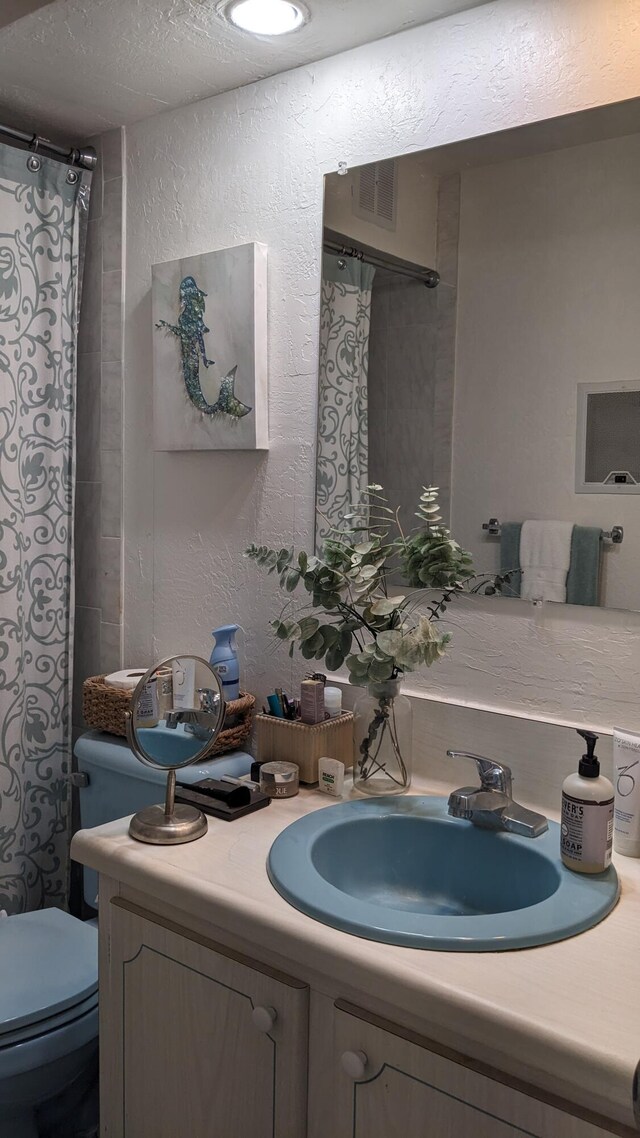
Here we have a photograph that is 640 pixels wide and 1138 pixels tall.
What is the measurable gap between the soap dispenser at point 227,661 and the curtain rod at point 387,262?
71 centimetres

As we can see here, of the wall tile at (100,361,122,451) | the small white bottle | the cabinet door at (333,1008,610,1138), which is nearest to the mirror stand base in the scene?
the cabinet door at (333,1008,610,1138)

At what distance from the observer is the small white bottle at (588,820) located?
1.11 metres

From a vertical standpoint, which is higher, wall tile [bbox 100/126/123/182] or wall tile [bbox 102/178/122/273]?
wall tile [bbox 100/126/123/182]

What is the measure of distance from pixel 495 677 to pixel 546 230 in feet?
2.25

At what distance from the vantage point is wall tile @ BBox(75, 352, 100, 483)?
2.05m

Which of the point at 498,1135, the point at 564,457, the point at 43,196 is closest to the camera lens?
the point at 498,1135

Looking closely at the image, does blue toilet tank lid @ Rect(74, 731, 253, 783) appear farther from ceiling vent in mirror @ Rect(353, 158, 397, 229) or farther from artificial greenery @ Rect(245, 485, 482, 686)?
ceiling vent in mirror @ Rect(353, 158, 397, 229)

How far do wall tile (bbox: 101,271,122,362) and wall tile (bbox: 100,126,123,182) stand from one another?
0.21m

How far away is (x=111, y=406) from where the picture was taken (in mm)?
1999

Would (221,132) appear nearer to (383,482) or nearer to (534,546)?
(383,482)

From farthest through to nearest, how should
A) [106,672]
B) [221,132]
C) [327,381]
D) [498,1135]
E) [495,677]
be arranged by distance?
[106,672], [221,132], [327,381], [495,677], [498,1135]

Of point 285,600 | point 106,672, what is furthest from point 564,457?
point 106,672

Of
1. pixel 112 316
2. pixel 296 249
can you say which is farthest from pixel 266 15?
pixel 112 316

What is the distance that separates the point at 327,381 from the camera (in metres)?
1.59
